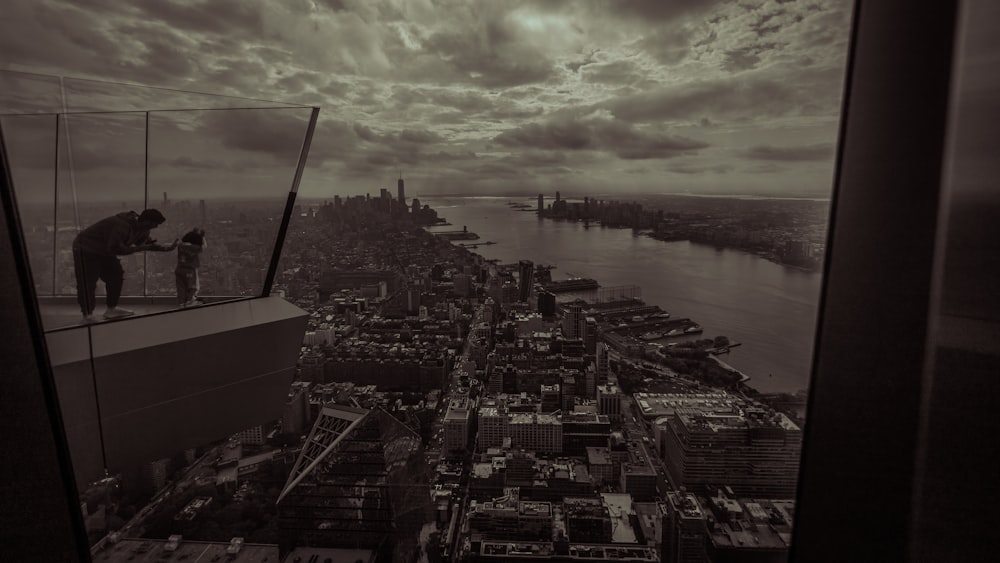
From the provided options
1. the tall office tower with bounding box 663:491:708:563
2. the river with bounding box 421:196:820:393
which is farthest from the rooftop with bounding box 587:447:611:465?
the river with bounding box 421:196:820:393

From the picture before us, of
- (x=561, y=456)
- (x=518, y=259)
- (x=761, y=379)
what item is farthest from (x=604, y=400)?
(x=518, y=259)

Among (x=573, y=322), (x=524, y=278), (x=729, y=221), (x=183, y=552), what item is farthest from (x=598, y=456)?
(x=183, y=552)

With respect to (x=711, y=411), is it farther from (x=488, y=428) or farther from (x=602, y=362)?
(x=488, y=428)

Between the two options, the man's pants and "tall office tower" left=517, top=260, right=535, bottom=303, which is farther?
"tall office tower" left=517, top=260, right=535, bottom=303

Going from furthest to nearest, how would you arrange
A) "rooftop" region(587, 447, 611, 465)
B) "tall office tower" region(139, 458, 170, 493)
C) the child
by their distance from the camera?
"rooftop" region(587, 447, 611, 465)
"tall office tower" region(139, 458, 170, 493)
the child

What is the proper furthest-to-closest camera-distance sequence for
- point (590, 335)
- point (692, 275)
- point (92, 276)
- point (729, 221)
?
point (590, 335), point (692, 275), point (729, 221), point (92, 276)

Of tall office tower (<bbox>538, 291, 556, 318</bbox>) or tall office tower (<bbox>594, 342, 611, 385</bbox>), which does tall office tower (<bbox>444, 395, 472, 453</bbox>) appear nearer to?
tall office tower (<bbox>594, 342, 611, 385</bbox>)
